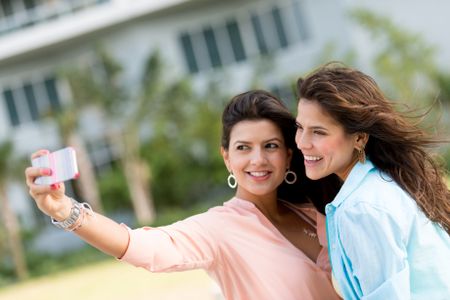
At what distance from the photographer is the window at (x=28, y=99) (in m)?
20.6

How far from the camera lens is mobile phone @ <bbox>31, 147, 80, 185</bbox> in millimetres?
2148

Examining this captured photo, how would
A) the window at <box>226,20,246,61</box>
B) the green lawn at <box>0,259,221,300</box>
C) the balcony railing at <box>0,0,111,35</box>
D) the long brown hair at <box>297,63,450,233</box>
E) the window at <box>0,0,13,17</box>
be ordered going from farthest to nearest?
the window at <box>0,0,13,17</box>
the balcony railing at <box>0,0,111,35</box>
the window at <box>226,20,246,61</box>
the green lawn at <box>0,259,221,300</box>
the long brown hair at <box>297,63,450,233</box>

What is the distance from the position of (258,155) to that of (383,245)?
75cm

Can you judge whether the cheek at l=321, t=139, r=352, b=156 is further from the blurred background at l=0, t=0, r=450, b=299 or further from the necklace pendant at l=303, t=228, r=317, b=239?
the blurred background at l=0, t=0, r=450, b=299

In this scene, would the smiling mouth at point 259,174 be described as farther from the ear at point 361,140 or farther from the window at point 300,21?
the window at point 300,21

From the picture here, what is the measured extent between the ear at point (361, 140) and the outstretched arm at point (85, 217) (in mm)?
803

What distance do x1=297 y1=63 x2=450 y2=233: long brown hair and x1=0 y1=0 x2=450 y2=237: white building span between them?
17.0 metres

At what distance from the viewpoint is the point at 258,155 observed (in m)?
2.93

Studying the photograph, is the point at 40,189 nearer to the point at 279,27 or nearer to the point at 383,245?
the point at 383,245

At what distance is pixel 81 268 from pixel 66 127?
3.94 meters

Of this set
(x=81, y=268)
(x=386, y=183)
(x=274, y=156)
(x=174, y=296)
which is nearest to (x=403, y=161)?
(x=386, y=183)

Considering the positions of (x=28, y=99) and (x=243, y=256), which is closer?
(x=243, y=256)

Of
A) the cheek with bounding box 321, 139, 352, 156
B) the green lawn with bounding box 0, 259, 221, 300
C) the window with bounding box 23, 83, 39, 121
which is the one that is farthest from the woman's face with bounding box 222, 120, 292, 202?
the window with bounding box 23, 83, 39, 121

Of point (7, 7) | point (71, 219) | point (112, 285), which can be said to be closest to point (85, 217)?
point (71, 219)
